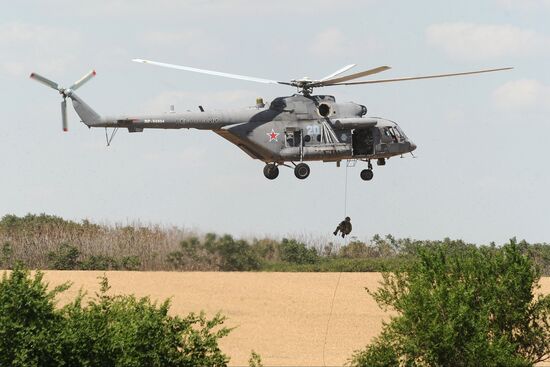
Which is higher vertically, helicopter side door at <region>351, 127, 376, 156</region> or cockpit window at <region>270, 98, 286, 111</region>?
cockpit window at <region>270, 98, 286, 111</region>

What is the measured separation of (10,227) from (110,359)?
31874 millimetres

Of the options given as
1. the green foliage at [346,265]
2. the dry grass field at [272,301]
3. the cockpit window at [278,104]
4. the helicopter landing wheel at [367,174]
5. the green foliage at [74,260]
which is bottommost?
the dry grass field at [272,301]

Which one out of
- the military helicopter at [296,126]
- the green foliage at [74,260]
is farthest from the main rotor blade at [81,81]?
the green foliage at [74,260]

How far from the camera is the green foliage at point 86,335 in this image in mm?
30875

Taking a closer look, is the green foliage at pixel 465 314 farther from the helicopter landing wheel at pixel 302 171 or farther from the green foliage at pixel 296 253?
the green foliage at pixel 296 253

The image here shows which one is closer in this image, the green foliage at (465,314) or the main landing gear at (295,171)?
the green foliage at (465,314)

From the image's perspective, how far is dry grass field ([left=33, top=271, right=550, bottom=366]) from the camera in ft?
158

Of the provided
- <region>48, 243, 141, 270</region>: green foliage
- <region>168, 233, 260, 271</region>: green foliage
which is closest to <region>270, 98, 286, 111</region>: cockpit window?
<region>168, 233, 260, 271</region>: green foliage

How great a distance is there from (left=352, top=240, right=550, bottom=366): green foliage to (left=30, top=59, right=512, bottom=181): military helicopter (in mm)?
5548

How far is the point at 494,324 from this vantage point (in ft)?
120

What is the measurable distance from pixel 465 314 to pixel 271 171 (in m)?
10.2

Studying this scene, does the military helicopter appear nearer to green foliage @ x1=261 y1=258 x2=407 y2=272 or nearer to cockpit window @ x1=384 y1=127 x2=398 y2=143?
cockpit window @ x1=384 y1=127 x2=398 y2=143

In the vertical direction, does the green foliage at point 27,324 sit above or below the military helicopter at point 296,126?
below

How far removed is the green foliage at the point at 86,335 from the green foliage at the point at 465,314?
16.7 feet
